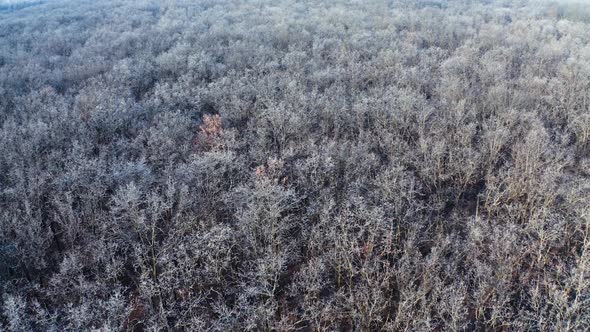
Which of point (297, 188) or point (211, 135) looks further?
point (211, 135)

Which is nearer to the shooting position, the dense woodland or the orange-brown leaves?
the dense woodland

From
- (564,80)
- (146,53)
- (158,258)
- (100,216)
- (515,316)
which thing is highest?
(146,53)

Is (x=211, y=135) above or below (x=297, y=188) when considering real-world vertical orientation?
above

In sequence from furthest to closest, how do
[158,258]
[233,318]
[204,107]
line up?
1. [204,107]
2. [158,258]
3. [233,318]

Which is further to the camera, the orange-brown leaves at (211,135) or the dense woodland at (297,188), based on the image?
the orange-brown leaves at (211,135)

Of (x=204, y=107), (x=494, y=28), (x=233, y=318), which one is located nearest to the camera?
(x=233, y=318)

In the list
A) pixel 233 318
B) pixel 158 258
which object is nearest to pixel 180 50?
pixel 158 258

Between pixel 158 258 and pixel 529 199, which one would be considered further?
pixel 529 199

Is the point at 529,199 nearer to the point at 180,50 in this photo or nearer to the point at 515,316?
the point at 515,316
